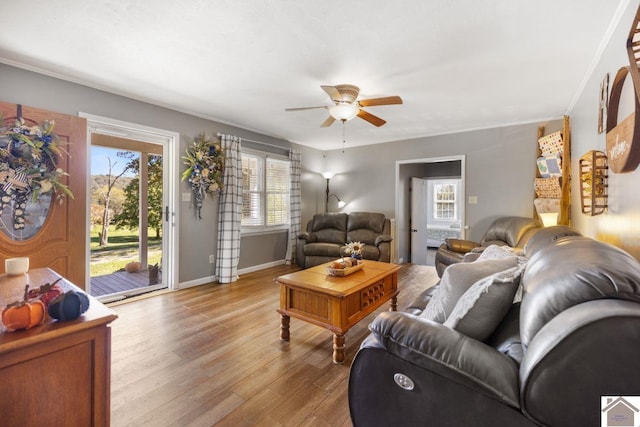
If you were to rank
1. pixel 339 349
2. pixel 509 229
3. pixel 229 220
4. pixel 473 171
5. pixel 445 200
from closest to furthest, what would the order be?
pixel 339 349 < pixel 509 229 < pixel 229 220 < pixel 473 171 < pixel 445 200

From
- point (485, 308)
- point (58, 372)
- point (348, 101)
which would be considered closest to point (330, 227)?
point (348, 101)

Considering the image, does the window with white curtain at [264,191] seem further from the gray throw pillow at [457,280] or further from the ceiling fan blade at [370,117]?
the gray throw pillow at [457,280]

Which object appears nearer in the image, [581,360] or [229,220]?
[581,360]

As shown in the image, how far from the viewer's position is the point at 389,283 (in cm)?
293

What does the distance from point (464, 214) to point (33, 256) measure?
557cm

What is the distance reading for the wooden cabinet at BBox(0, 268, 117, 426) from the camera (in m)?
0.89

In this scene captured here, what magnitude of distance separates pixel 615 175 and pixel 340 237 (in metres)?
3.91

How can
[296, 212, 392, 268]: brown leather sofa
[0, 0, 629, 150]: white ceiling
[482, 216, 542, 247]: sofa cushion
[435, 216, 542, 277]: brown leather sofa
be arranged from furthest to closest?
[296, 212, 392, 268]: brown leather sofa < [482, 216, 542, 247]: sofa cushion < [435, 216, 542, 277]: brown leather sofa < [0, 0, 629, 150]: white ceiling

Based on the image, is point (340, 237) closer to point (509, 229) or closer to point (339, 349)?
point (509, 229)

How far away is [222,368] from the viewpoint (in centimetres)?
206

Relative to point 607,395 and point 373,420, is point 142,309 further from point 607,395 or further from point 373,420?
point 607,395

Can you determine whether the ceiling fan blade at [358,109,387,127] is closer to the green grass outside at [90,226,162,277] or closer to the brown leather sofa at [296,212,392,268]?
the brown leather sofa at [296,212,392,268]

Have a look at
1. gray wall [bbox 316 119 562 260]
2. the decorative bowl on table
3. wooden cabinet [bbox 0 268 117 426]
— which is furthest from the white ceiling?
wooden cabinet [bbox 0 268 117 426]

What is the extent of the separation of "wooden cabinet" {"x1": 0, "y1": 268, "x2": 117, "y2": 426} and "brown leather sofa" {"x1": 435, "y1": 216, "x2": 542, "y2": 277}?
3515 millimetres
